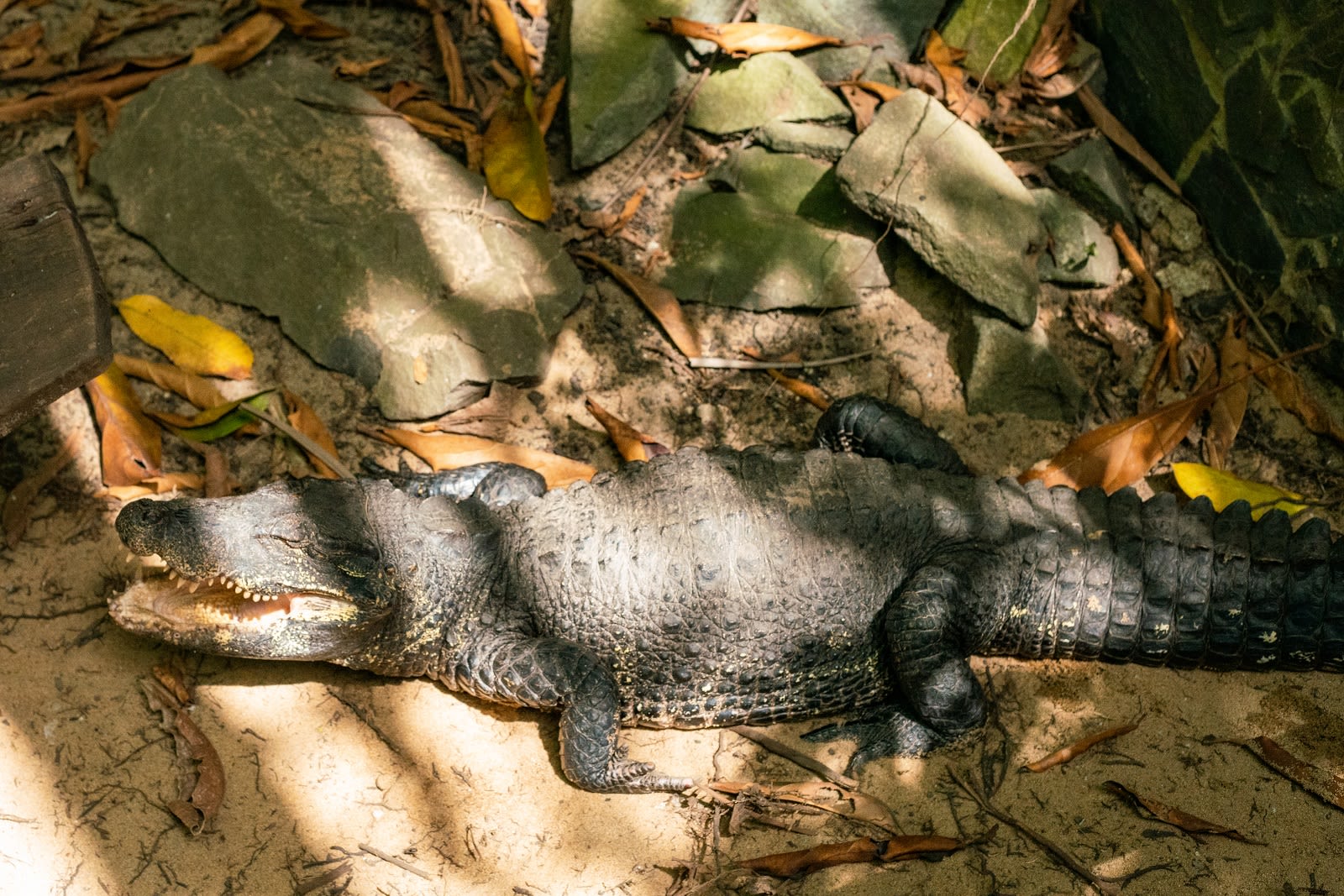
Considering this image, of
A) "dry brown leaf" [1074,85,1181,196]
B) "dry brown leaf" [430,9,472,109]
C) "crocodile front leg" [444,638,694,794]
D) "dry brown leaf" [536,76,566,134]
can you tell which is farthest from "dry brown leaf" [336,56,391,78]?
"dry brown leaf" [1074,85,1181,196]

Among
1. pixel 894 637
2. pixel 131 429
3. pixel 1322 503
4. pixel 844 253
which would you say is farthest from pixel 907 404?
pixel 131 429

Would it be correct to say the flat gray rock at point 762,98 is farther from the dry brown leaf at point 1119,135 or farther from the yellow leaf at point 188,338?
the yellow leaf at point 188,338

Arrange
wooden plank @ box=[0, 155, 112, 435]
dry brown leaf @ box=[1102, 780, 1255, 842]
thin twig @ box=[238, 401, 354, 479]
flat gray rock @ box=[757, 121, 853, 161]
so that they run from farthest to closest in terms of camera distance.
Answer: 1. flat gray rock @ box=[757, 121, 853, 161]
2. thin twig @ box=[238, 401, 354, 479]
3. dry brown leaf @ box=[1102, 780, 1255, 842]
4. wooden plank @ box=[0, 155, 112, 435]

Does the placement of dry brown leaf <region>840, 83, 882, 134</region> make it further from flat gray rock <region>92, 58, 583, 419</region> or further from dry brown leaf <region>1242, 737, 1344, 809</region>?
dry brown leaf <region>1242, 737, 1344, 809</region>

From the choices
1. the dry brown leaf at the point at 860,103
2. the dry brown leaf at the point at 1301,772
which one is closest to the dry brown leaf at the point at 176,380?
the dry brown leaf at the point at 860,103

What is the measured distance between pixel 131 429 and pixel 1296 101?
422 centimetres

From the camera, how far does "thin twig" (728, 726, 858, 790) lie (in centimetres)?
351

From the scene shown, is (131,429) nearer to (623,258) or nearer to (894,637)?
(623,258)

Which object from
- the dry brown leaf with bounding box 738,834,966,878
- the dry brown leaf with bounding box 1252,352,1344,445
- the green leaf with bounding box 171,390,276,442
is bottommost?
the dry brown leaf with bounding box 738,834,966,878

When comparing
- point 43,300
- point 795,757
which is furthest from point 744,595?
point 43,300

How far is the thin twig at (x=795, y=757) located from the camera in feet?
11.5

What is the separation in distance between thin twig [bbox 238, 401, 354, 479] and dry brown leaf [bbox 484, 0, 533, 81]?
71.5 inches

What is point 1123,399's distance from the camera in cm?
445

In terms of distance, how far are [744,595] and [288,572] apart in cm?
137
